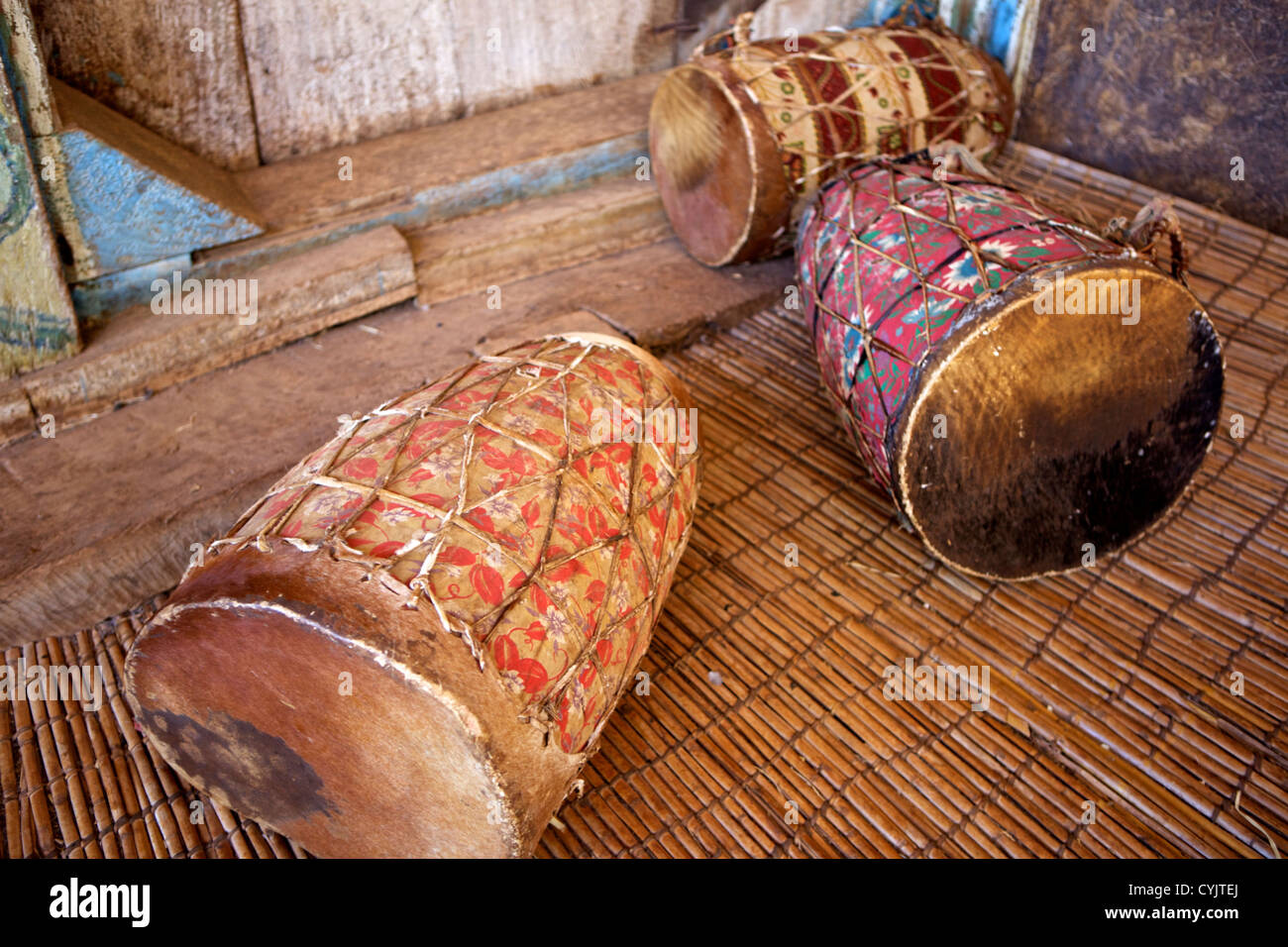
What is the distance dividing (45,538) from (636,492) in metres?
1.24

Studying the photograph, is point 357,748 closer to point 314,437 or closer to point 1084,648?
point 314,437

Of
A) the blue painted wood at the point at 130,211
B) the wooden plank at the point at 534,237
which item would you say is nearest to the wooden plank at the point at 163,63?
the blue painted wood at the point at 130,211

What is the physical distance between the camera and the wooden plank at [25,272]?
2.06 m

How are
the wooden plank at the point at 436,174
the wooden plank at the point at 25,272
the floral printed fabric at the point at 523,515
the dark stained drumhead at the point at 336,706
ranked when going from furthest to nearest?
the wooden plank at the point at 436,174
the wooden plank at the point at 25,272
the floral printed fabric at the point at 523,515
the dark stained drumhead at the point at 336,706

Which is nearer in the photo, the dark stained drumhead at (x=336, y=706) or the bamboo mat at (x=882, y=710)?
the dark stained drumhead at (x=336, y=706)

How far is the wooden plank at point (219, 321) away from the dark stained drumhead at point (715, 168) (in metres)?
0.87

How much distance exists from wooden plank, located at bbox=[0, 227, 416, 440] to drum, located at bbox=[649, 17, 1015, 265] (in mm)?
903

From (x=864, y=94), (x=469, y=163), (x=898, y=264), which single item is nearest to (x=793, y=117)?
(x=864, y=94)

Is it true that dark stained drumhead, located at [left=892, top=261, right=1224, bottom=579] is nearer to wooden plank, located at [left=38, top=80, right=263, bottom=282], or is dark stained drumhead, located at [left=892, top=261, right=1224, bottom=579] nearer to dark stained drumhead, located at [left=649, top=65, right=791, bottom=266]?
dark stained drumhead, located at [left=649, top=65, right=791, bottom=266]

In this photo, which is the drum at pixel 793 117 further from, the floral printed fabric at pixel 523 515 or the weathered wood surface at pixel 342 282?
the floral printed fabric at pixel 523 515

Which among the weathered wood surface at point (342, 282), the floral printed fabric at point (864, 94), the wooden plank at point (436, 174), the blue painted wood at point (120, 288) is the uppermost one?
the floral printed fabric at point (864, 94)

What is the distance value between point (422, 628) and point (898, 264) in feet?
4.43

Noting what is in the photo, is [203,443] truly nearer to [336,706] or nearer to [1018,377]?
[336,706]

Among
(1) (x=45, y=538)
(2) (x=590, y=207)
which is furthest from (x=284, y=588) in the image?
(2) (x=590, y=207)
